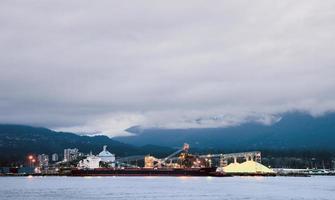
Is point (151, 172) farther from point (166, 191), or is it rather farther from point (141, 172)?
point (166, 191)

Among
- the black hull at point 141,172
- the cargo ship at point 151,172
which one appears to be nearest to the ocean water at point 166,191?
the cargo ship at point 151,172

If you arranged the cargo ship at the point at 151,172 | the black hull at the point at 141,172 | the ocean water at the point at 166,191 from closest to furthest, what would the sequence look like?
the ocean water at the point at 166,191 → the cargo ship at the point at 151,172 → the black hull at the point at 141,172

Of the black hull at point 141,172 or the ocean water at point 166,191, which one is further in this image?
the black hull at point 141,172

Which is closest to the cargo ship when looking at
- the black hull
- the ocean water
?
the black hull

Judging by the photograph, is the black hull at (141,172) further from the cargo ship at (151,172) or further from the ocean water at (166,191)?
the ocean water at (166,191)

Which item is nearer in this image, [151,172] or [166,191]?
[166,191]

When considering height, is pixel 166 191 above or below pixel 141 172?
below

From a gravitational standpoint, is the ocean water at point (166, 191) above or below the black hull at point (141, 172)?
below

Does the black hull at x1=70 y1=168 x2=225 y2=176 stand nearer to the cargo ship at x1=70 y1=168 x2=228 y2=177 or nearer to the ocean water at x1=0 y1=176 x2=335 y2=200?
the cargo ship at x1=70 y1=168 x2=228 y2=177

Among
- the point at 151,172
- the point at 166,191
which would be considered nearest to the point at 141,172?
the point at 151,172

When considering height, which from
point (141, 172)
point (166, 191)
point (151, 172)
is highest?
point (141, 172)

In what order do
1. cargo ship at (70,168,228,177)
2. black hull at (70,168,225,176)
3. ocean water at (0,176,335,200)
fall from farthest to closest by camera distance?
black hull at (70,168,225,176), cargo ship at (70,168,228,177), ocean water at (0,176,335,200)

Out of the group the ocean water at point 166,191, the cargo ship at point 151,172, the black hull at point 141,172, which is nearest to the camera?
the ocean water at point 166,191

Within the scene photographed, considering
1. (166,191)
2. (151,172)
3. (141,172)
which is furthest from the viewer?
(141,172)
